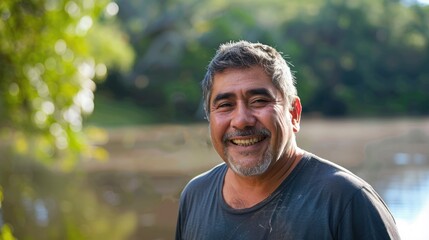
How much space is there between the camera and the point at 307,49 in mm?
58031

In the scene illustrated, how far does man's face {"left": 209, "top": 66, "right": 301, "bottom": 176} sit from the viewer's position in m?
2.40

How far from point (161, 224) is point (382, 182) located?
6058 mm

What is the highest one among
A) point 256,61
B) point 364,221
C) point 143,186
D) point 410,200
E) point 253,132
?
point 256,61

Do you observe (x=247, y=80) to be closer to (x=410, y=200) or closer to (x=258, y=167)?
(x=258, y=167)

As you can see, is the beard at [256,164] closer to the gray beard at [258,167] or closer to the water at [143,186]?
the gray beard at [258,167]

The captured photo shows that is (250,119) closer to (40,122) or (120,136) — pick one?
(40,122)

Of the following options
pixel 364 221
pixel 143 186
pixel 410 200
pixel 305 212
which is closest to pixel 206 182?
pixel 305 212

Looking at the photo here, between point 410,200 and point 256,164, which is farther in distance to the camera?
point 410,200

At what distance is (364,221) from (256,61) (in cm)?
61

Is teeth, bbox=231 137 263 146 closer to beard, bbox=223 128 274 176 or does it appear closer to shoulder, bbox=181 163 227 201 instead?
beard, bbox=223 128 274 176

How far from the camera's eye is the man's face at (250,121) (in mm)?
2398

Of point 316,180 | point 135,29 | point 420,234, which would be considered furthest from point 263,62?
point 135,29

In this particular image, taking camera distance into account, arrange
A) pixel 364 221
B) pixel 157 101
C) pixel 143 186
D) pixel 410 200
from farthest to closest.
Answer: pixel 157 101 → pixel 143 186 → pixel 410 200 → pixel 364 221

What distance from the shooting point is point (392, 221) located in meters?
2.23
